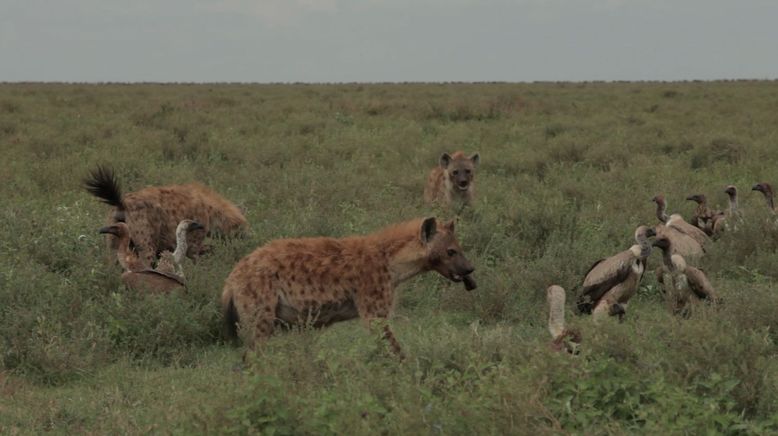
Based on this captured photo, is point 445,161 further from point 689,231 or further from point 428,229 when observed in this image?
point 428,229

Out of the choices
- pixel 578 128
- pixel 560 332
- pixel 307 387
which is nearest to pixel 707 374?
pixel 560 332

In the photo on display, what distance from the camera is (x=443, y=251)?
5.83m

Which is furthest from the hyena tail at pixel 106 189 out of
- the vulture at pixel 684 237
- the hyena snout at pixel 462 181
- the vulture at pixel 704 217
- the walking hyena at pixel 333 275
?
the vulture at pixel 704 217

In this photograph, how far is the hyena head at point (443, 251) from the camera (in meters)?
5.80

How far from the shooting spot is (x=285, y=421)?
3.73 m

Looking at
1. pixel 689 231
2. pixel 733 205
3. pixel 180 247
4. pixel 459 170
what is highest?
pixel 459 170

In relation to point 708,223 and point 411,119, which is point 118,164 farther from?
point 411,119

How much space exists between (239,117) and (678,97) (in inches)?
589

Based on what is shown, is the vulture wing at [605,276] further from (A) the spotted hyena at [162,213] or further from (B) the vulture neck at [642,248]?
(A) the spotted hyena at [162,213]

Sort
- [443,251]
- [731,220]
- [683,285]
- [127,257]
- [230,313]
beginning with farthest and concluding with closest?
[731,220], [127,257], [683,285], [443,251], [230,313]

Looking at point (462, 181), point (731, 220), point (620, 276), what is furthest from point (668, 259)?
point (462, 181)

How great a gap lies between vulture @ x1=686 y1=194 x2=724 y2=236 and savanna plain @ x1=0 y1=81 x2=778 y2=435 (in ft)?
1.26

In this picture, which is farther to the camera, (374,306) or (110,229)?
(110,229)

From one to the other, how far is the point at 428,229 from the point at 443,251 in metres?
0.16
